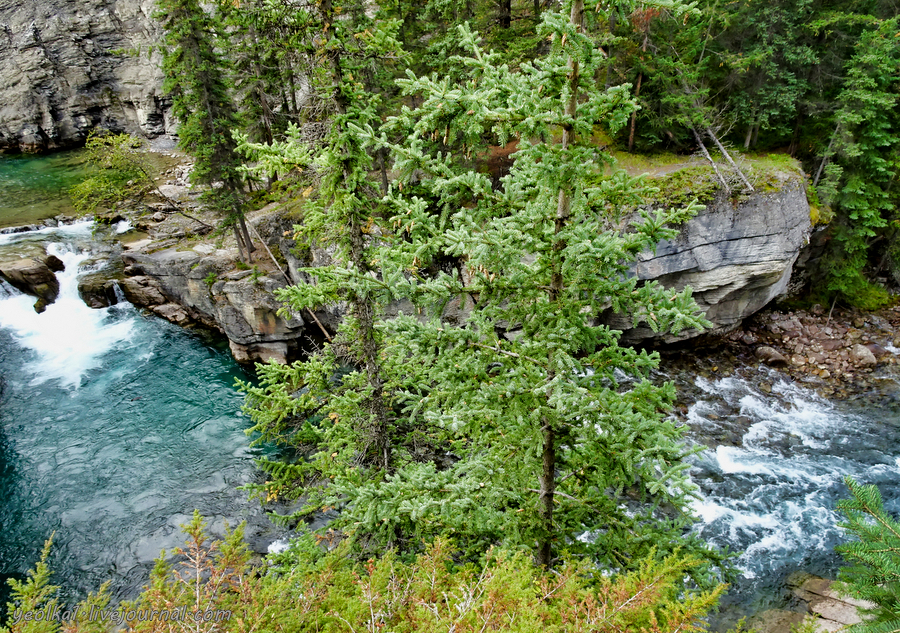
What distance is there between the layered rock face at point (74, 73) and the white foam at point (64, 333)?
29.6 meters

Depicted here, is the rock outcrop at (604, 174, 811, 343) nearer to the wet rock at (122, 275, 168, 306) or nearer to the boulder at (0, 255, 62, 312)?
the wet rock at (122, 275, 168, 306)

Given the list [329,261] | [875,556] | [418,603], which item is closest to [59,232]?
[329,261]

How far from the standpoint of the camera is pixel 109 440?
1586 centimetres

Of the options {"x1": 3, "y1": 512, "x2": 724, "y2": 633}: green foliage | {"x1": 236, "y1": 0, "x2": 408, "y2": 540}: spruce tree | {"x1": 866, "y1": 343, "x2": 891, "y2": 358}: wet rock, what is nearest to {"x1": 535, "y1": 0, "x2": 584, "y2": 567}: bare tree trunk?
{"x1": 3, "y1": 512, "x2": 724, "y2": 633}: green foliage

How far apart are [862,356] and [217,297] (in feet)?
81.6

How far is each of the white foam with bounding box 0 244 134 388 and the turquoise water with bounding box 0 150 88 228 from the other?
7950 mm

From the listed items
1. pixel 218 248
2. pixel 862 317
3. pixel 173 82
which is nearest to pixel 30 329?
pixel 218 248

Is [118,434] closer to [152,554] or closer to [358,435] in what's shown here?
[152,554]

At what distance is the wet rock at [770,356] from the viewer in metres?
18.1

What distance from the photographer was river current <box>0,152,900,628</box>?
Answer: 12258mm

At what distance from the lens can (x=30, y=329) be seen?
2075 centimetres

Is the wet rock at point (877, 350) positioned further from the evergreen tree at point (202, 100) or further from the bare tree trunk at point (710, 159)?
the evergreen tree at point (202, 100)

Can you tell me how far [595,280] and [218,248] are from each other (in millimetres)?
20568

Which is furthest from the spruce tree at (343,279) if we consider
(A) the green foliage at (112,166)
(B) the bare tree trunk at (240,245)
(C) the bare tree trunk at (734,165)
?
(A) the green foliage at (112,166)
